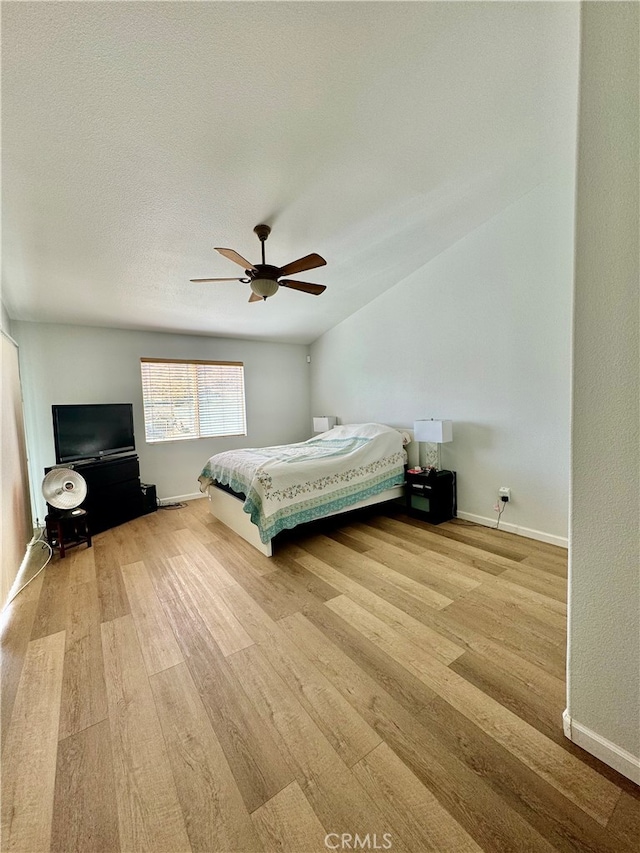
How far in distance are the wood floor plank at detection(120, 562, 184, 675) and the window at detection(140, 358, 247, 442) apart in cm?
240

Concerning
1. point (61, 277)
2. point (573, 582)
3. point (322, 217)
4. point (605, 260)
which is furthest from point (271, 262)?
point (573, 582)

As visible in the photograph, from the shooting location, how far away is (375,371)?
460 cm

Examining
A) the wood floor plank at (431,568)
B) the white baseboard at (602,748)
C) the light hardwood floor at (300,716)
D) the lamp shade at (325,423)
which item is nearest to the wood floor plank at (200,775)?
the light hardwood floor at (300,716)

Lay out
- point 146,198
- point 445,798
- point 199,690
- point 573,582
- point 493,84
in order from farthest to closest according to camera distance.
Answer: point 146,198 < point 493,84 < point 199,690 < point 573,582 < point 445,798

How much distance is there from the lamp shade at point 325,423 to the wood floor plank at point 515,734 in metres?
3.62

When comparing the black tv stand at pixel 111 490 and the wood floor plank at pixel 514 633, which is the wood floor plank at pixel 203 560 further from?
the wood floor plank at pixel 514 633

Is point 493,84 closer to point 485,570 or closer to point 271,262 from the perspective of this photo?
point 271,262

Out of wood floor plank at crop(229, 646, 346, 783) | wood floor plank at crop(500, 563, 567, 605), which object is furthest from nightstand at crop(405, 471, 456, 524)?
wood floor plank at crop(229, 646, 346, 783)

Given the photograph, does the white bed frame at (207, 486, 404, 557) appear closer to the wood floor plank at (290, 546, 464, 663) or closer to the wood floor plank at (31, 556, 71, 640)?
the wood floor plank at (290, 546, 464, 663)

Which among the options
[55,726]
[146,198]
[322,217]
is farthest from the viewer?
[322,217]

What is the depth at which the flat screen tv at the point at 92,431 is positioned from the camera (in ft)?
11.6

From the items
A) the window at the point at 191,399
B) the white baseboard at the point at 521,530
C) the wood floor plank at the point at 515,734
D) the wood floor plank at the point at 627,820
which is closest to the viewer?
the wood floor plank at the point at 627,820

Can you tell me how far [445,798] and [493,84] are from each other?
3.37 metres
